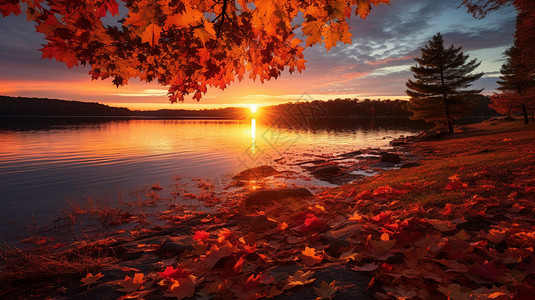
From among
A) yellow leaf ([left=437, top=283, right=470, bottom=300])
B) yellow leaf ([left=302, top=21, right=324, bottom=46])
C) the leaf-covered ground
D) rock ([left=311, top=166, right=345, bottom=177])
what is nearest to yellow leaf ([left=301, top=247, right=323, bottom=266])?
the leaf-covered ground

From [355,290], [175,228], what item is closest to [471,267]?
[355,290]

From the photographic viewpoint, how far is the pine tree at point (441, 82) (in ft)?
95.3

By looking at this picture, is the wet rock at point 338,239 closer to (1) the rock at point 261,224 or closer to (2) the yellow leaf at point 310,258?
(2) the yellow leaf at point 310,258

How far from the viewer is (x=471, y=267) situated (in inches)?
100

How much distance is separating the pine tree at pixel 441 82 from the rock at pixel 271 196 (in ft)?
93.6

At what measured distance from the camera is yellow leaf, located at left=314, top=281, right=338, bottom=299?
2.27 meters

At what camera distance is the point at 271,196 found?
7992 mm

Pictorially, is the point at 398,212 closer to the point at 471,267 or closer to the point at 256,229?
the point at 471,267

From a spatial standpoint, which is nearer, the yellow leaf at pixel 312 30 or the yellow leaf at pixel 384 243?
the yellow leaf at pixel 384 243

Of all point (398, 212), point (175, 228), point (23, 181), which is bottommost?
point (23, 181)

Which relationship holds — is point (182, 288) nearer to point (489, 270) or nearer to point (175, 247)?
point (175, 247)

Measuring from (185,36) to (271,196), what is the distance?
209 inches

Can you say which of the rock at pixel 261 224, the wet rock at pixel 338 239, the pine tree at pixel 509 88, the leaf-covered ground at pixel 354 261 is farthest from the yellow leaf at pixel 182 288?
the pine tree at pixel 509 88

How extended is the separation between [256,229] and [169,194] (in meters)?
8.22
